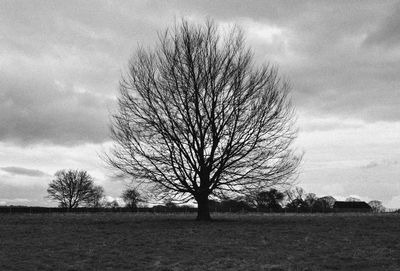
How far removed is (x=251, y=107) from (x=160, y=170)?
6932mm

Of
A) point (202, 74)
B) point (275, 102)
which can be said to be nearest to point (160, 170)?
point (202, 74)

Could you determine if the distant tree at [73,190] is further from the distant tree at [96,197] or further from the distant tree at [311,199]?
the distant tree at [311,199]

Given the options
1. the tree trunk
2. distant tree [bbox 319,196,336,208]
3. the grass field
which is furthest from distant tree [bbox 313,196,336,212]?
the grass field

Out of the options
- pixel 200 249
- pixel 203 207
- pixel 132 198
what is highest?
pixel 132 198

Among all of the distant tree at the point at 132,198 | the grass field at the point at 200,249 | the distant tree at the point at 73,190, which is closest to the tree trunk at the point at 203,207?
the grass field at the point at 200,249

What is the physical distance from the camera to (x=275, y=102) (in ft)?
84.6

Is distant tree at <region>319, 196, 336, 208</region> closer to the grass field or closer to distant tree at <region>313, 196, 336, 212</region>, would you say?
distant tree at <region>313, 196, 336, 212</region>

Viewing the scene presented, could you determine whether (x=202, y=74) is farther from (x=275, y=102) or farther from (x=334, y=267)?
(x=334, y=267)

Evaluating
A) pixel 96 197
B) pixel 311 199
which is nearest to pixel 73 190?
pixel 96 197

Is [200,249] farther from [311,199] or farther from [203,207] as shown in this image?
[311,199]

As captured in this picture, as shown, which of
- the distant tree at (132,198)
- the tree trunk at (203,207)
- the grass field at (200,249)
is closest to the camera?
the grass field at (200,249)

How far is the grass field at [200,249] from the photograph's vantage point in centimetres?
1221

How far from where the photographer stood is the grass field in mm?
12211

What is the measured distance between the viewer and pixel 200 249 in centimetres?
1523
